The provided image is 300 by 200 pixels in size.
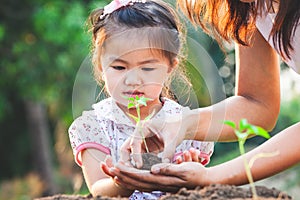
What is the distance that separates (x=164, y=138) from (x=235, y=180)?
330 mm

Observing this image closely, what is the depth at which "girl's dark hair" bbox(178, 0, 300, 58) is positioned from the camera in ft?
9.39

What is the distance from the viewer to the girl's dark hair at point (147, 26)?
10.2ft

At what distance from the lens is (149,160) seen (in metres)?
2.62

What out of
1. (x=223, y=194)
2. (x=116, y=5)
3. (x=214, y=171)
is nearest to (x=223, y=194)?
(x=223, y=194)

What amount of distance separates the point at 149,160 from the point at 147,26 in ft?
2.23

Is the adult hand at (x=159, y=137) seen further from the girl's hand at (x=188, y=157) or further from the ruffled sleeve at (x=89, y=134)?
the ruffled sleeve at (x=89, y=134)

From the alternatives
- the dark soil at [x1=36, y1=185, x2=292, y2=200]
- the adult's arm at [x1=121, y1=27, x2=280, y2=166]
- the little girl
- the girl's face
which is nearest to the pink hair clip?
the little girl

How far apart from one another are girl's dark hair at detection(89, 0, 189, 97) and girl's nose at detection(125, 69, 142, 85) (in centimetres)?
14

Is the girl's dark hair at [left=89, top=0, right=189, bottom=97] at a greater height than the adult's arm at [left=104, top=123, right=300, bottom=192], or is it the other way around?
the girl's dark hair at [left=89, top=0, right=189, bottom=97]

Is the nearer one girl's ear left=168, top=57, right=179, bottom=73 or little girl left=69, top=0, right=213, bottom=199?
little girl left=69, top=0, right=213, bottom=199

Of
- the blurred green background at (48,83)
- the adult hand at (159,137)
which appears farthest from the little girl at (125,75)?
the blurred green background at (48,83)

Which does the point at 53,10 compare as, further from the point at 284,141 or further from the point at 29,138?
the point at 284,141

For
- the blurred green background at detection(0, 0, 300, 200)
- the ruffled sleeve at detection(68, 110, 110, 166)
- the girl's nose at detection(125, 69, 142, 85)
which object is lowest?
the blurred green background at detection(0, 0, 300, 200)

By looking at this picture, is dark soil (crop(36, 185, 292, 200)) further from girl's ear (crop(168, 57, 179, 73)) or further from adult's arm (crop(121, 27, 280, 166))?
girl's ear (crop(168, 57, 179, 73))
